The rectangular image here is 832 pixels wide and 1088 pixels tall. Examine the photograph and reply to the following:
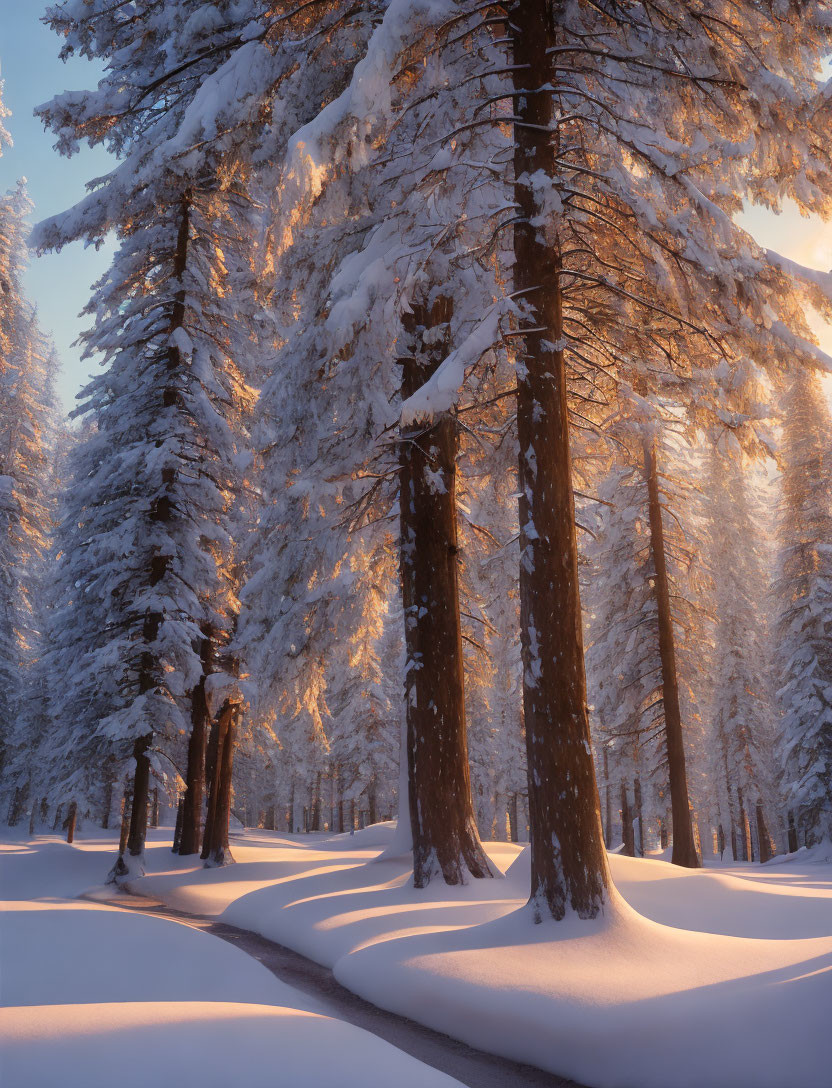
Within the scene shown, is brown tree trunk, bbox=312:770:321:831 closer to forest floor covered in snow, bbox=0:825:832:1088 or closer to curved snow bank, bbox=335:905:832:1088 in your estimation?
forest floor covered in snow, bbox=0:825:832:1088

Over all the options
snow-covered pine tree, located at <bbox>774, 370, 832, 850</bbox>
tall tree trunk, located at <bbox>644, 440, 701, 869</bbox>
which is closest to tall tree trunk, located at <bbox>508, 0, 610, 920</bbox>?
tall tree trunk, located at <bbox>644, 440, 701, 869</bbox>

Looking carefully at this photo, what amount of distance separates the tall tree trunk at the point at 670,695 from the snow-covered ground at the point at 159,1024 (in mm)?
13835

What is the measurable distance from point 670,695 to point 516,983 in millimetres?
14087

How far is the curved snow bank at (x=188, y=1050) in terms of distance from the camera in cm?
305

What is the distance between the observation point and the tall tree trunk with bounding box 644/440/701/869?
1727 centimetres

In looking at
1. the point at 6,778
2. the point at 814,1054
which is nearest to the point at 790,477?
the point at 814,1054

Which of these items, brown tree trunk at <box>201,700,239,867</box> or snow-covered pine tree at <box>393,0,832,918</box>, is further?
brown tree trunk at <box>201,700,239,867</box>

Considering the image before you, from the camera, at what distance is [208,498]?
1692 centimetres

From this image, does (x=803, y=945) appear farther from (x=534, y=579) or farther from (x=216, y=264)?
(x=216, y=264)

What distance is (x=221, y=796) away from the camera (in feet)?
57.8

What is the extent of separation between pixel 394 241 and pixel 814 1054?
311 inches

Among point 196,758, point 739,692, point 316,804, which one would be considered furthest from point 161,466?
point 316,804

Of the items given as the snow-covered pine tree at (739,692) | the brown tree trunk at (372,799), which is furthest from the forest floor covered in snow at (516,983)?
the brown tree trunk at (372,799)

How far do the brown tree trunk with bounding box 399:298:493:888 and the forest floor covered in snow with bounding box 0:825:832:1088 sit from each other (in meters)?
0.55
